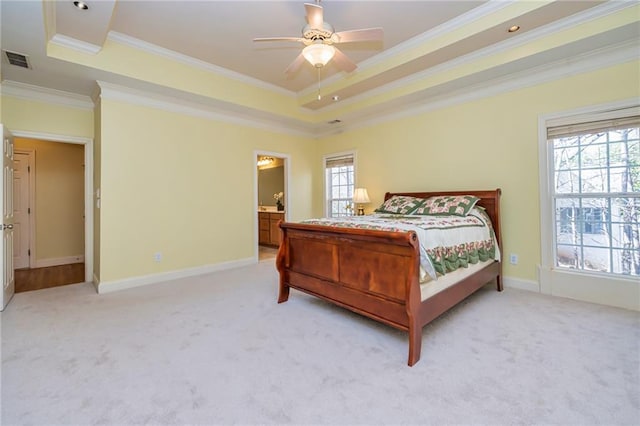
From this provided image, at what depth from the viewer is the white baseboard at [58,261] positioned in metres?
4.93

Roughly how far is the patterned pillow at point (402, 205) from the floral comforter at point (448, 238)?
28.5 inches

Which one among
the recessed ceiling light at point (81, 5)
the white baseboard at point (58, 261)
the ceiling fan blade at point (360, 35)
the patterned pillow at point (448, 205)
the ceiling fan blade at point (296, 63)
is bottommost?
the white baseboard at point (58, 261)

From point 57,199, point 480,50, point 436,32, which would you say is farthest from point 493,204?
point 57,199

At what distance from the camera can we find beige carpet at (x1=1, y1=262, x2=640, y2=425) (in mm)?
1485

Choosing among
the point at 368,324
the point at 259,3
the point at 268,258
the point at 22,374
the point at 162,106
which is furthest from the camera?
the point at 268,258

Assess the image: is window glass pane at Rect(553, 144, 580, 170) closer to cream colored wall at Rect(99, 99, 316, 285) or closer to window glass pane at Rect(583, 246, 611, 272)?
window glass pane at Rect(583, 246, 611, 272)

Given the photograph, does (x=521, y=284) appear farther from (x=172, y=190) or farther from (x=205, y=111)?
(x=205, y=111)

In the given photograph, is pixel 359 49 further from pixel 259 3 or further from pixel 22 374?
pixel 22 374

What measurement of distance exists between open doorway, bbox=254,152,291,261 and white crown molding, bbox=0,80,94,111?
307cm

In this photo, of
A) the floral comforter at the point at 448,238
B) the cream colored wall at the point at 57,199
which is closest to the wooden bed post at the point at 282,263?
the floral comforter at the point at 448,238

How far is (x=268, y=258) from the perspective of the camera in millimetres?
5570

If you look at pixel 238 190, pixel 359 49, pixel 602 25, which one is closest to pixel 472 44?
pixel 602 25

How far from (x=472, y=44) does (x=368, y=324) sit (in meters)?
3.11

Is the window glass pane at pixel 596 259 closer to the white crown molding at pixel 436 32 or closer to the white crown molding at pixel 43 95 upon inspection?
the white crown molding at pixel 436 32
